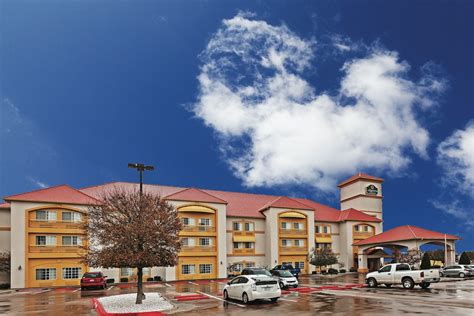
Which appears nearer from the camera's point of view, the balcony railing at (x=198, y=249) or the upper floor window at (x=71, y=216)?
the upper floor window at (x=71, y=216)

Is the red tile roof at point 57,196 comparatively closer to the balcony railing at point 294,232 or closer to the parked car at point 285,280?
the parked car at point 285,280

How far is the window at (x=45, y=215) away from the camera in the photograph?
141 feet

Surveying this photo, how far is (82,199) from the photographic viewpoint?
45312mm

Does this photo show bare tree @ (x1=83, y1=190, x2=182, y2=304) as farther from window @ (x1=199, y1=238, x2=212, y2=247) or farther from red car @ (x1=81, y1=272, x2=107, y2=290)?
window @ (x1=199, y1=238, x2=212, y2=247)

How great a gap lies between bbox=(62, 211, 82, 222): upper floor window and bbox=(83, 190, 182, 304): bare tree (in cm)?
2336

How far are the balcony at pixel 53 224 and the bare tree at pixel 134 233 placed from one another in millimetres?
22645

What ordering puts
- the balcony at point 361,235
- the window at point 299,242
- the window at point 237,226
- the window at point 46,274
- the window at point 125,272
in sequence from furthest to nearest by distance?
1. the balcony at point 361,235
2. the window at point 299,242
3. the window at point 237,226
4. the window at point 125,272
5. the window at point 46,274

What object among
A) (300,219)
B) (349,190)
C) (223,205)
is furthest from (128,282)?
(349,190)

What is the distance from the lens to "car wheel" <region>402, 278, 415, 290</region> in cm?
2862

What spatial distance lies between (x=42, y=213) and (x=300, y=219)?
31.6 m

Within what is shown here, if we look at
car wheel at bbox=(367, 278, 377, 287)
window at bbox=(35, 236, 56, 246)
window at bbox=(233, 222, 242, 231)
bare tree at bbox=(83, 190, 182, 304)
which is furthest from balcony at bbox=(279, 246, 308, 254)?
bare tree at bbox=(83, 190, 182, 304)

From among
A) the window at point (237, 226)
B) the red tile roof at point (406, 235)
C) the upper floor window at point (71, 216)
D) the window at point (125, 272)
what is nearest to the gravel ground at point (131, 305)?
the upper floor window at point (71, 216)

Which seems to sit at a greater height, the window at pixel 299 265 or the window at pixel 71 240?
the window at pixel 71 240

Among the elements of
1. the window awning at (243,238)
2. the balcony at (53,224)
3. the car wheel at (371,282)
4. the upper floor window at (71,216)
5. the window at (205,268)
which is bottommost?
the window at (205,268)
